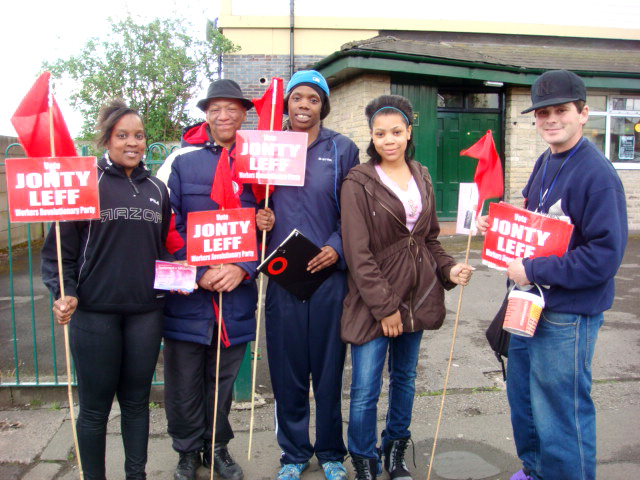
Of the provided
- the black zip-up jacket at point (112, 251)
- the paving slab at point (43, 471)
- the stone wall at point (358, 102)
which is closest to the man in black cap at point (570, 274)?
the black zip-up jacket at point (112, 251)

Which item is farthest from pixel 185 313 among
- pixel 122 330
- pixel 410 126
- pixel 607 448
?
pixel 607 448

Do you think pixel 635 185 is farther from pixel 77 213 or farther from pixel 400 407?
pixel 77 213

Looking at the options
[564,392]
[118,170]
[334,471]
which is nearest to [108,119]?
[118,170]

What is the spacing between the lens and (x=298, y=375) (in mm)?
3191

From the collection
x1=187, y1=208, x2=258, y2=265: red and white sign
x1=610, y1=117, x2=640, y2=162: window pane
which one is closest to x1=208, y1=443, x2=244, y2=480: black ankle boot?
x1=187, y1=208, x2=258, y2=265: red and white sign

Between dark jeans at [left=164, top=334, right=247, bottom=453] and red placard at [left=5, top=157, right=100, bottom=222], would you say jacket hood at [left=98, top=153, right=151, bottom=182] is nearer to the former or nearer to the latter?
red placard at [left=5, top=157, right=100, bottom=222]

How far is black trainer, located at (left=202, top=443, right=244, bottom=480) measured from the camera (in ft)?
10.6

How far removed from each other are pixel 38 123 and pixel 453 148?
992 centimetres

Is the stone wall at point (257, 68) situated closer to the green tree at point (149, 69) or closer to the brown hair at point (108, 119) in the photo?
the green tree at point (149, 69)

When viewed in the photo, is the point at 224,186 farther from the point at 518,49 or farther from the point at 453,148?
the point at 518,49

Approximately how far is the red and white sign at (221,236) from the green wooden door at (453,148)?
29.5 ft

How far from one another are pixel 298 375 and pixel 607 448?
2.00 metres

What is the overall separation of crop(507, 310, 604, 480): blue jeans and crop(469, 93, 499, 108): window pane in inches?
390

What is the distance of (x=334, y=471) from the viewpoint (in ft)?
10.5
